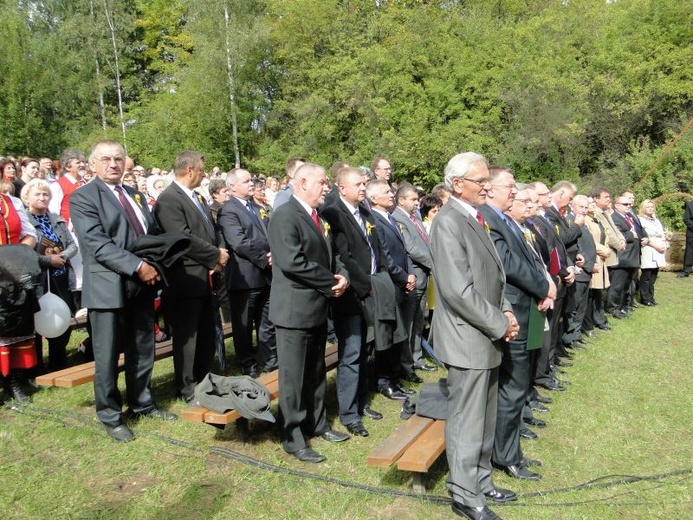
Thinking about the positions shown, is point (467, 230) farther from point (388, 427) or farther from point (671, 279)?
point (671, 279)

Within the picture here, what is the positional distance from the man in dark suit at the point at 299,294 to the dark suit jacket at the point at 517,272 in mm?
1136

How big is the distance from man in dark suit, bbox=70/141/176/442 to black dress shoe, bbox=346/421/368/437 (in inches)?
66.2

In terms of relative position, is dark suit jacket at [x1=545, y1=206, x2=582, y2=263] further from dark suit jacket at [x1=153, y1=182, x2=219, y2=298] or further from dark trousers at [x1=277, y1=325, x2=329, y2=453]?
dark suit jacket at [x1=153, y1=182, x2=219, y2=298]

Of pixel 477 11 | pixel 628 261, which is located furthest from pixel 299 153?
pixel 628 261

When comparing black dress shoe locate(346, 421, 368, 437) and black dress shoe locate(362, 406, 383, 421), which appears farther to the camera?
black dress shoe locate(362, 406, 383, 421)

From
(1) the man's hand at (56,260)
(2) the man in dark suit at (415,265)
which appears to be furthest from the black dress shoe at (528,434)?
(1) the man's hand at (56,260)

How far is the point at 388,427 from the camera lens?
498cm

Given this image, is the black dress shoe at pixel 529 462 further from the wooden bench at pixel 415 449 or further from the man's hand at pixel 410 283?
the man's hand at pixel 410 283

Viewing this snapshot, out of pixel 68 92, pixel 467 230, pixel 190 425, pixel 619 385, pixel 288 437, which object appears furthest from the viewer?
pixel 68 92

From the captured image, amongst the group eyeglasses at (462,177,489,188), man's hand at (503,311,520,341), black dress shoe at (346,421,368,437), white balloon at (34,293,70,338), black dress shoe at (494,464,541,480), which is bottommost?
black dress shoe at (494,464,541,480)

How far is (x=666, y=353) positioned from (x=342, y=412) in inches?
195

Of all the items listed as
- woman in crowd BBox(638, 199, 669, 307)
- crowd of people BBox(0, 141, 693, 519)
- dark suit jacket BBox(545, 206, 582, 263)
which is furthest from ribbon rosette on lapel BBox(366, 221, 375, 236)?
woman in crowd BBox(638, 199, 669, 307)

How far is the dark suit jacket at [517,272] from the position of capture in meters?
4.14

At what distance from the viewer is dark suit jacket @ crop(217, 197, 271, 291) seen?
239 inches
